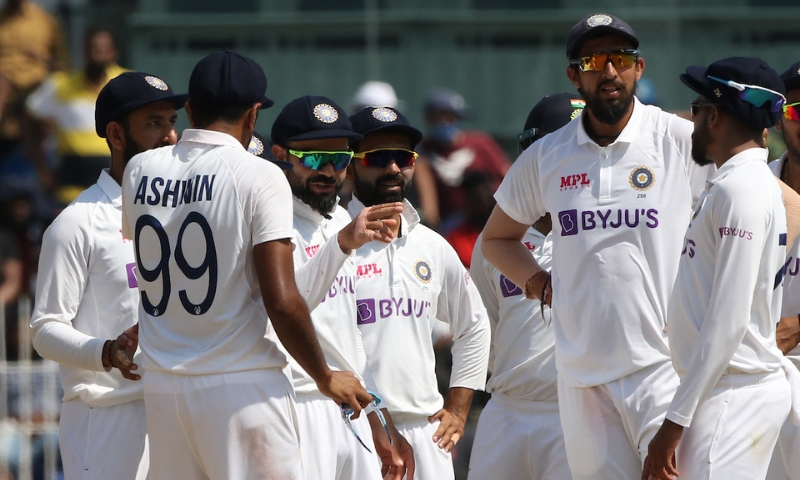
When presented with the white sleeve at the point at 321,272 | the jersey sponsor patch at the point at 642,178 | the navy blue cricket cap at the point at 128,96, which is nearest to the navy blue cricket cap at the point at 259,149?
the navy blue cricket cap at the point at 128,96

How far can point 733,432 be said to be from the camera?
172 inches

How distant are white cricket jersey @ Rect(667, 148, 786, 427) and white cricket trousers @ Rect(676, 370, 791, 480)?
0.23 feet

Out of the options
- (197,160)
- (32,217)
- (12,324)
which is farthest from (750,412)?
(32,217)

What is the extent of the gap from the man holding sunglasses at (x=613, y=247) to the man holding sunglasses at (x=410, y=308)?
3.31 feet

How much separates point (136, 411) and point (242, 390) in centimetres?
104

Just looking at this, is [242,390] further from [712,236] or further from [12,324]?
[12,324]

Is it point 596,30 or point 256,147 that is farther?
point 256,147

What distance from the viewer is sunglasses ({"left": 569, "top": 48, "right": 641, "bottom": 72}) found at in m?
4.97

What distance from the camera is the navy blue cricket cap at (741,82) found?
4512mm

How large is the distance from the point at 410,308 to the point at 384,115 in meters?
1.00

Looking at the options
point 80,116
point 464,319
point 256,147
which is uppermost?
point 80,116

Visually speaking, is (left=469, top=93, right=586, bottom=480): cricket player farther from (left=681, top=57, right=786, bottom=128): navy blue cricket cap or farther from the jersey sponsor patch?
(left=681, top=57, right=786, bottom=128): navy blue cricket cap

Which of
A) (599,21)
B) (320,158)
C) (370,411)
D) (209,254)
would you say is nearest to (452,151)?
(320,158)

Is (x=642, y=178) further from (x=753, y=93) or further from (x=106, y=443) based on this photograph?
(x=106, y=443)
